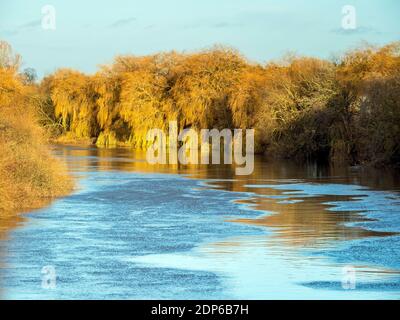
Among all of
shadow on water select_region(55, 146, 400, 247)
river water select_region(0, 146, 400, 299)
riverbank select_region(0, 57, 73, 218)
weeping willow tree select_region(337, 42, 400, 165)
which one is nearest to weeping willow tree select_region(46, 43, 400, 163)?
weeping willow tree select_region(337, 42, 400, 165)

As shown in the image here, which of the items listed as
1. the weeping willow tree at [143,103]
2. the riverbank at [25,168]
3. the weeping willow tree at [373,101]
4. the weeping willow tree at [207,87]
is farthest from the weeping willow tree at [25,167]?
the weeping willow tree at [143,103]

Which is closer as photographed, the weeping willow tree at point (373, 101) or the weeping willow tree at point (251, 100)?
the weeping willow tree at point (373, 101)

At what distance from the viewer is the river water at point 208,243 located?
41.3 ft

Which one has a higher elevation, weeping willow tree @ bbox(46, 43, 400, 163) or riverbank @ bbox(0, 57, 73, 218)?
weeping willow tree @ bbox(46, 43, 400, 163)

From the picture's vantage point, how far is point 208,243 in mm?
16703

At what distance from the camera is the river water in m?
12.6

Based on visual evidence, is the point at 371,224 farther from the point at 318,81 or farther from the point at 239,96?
the point at 239,96

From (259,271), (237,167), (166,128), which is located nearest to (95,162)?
(237,167)

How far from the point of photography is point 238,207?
76.8 ft

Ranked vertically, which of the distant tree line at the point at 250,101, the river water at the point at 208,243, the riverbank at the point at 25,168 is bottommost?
the river water at the point at 208,243

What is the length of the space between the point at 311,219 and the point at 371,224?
148cm

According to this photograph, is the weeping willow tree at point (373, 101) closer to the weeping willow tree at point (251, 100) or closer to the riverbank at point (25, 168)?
the weeping willow tree at point (251, 100)

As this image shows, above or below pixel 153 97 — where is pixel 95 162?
below

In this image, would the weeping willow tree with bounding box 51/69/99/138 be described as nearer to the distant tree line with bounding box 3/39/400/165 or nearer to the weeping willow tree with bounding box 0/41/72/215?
the distant tree line with bounding box 3/39/400/165
